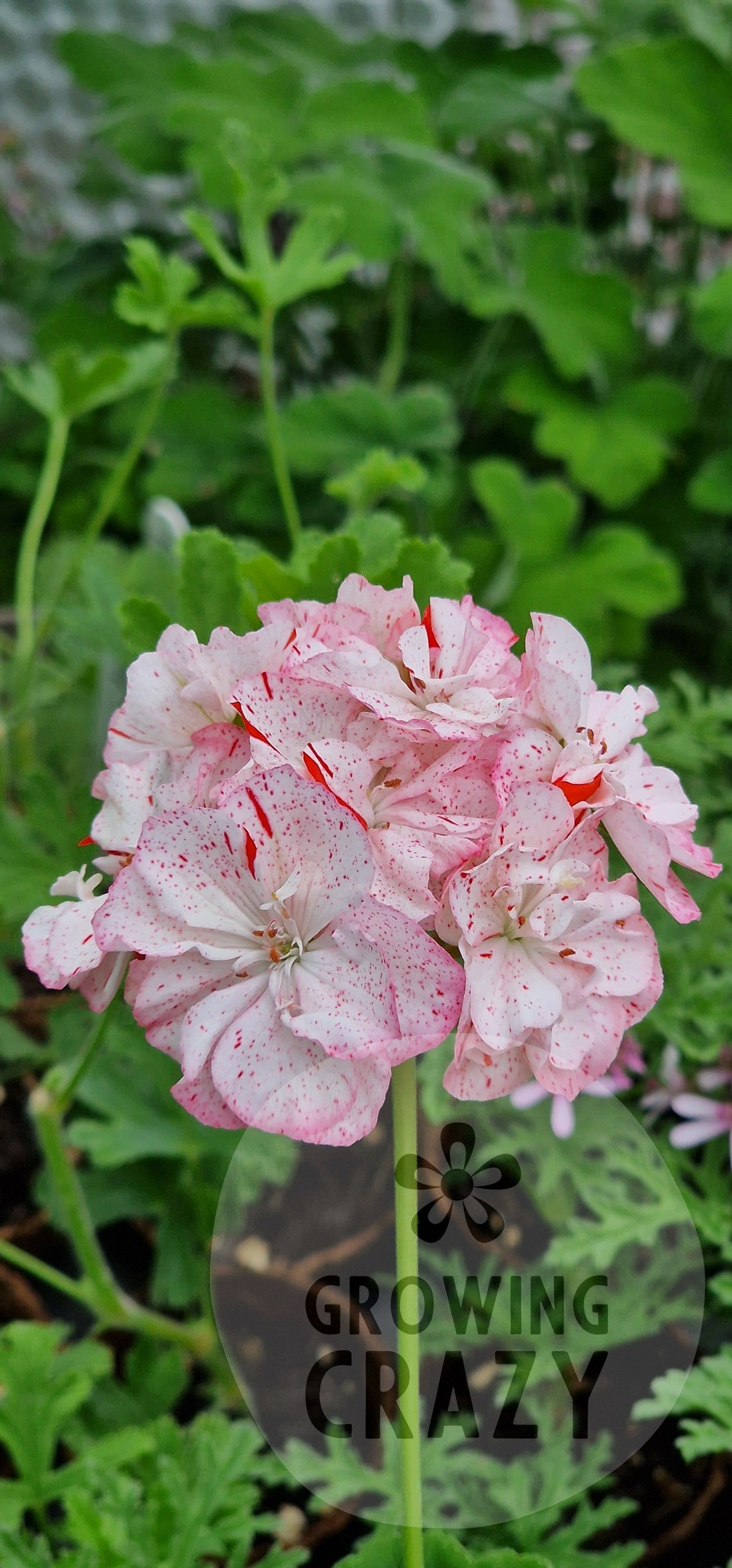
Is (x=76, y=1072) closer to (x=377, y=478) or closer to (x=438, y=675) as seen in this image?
(x=438, y=675)

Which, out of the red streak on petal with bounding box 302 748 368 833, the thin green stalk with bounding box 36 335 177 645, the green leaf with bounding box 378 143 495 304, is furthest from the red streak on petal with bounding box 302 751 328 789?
the green leaf with bounding box 378 143 495 304

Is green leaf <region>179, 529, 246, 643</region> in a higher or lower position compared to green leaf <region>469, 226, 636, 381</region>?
higher

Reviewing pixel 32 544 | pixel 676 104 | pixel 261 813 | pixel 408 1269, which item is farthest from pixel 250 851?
pixel 676 104

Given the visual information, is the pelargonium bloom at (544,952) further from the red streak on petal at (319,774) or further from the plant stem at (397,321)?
the plant stem at (397,321)

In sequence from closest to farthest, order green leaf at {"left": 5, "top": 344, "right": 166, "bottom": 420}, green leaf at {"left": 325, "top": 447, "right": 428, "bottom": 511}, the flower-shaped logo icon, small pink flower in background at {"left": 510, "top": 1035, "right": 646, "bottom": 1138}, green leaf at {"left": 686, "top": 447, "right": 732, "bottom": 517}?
the flower-shaped logo icon
small pink flower in background at {"left": 510, "top": 1035, "right": 646, "bottom": 1138}
green leaf at {"left": 325, "top": 447, "right": 428, "bottom": 511}
green leaf at {"left": 5, "top": 344, "right": 166, "bottom": 420}
green leaf at {"left": 686, "top": 447, "right": 732, "bottom": 517}

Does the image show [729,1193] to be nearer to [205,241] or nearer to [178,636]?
[178,636]

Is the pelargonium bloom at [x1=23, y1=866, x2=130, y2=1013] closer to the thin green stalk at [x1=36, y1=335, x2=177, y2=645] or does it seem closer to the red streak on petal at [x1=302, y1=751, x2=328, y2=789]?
the red streak on petal at [x1=302, y1=751, x2=328, y2=789]
